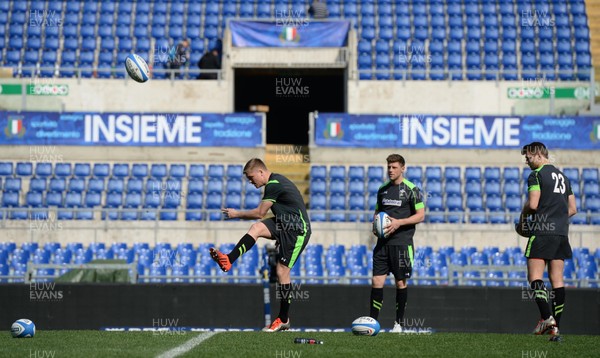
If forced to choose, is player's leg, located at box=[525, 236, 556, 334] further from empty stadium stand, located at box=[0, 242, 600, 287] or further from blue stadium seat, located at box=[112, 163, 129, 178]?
blue stadium seat, located at box=[112, 163, 129, 178]

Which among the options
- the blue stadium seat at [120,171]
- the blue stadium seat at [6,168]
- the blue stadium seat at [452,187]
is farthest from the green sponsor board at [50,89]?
the blue stadium seat at [452,187]

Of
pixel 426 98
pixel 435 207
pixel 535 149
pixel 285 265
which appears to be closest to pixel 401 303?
pixel 285 265

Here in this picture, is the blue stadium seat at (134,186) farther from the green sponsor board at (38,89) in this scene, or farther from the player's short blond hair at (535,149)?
the player's short blond hair at (535,149)

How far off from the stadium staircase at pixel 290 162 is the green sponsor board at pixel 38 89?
5.33m

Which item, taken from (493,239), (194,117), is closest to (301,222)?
(493,239)

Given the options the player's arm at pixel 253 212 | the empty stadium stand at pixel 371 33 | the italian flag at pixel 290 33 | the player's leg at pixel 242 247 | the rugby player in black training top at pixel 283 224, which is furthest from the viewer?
the empty stadium stand at pixel 371 33

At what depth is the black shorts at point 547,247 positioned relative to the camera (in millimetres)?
10555

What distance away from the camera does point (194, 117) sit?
81.4ft

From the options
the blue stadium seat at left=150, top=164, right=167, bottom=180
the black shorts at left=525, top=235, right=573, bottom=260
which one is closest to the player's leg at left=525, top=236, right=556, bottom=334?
the black shorts at left=525, top=235, right=573, bottom=260

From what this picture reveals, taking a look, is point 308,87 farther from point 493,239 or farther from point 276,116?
point 493,239

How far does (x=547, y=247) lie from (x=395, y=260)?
1.64 metres

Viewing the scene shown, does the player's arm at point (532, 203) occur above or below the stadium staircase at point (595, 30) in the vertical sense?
below

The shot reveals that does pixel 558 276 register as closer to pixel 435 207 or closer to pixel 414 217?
pixel 414 217

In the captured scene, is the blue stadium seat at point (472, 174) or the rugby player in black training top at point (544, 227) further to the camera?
the blue stadium seat at point (472, 174)
